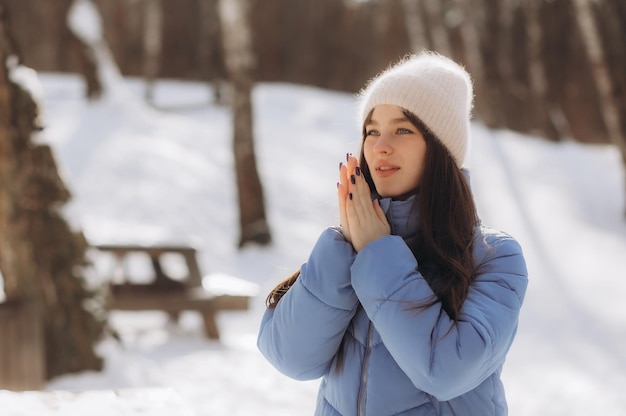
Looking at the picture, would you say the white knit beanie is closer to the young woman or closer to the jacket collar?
the young woman

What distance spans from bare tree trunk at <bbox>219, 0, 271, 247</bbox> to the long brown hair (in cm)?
760

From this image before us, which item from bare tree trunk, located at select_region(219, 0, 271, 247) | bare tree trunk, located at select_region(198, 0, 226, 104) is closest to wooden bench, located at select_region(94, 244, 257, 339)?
bare tree trunk, located at select_region(219, 0, 271, 247)

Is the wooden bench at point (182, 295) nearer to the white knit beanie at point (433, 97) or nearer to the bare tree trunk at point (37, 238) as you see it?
the bare tree trunk at point (37, 238)

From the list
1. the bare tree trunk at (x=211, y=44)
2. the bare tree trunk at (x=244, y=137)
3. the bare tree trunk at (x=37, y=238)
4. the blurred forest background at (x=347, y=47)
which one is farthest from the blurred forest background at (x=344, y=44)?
the bare tree trunk at (x=37, y=238)

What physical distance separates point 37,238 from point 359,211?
344 centimetres

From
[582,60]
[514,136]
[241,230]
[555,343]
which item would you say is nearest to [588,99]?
[582,60]

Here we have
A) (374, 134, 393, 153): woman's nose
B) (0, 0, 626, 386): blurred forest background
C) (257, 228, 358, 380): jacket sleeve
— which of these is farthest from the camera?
(0, 0, 626, 386): blurred forest background

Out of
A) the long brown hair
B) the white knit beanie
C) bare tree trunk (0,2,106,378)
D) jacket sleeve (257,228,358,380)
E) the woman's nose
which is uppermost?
the white knit beanie

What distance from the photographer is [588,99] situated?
23.8 m

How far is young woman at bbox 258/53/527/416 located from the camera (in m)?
1.54

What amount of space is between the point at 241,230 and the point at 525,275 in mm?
7799

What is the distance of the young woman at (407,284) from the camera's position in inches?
60.7

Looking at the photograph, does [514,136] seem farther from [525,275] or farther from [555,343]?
[525,275]

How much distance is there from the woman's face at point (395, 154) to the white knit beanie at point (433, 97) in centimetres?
3
